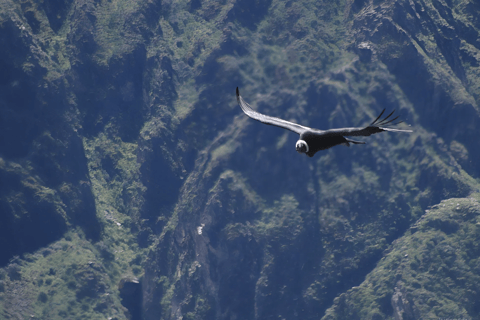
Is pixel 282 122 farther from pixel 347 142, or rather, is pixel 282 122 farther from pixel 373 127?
pixel 373 127

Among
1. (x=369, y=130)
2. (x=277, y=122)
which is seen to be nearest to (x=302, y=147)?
(x=369, y=130)

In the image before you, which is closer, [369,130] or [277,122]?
[369,130]

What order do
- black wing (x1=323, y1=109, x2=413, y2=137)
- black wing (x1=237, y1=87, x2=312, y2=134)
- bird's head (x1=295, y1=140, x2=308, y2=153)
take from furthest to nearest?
black wing (x1=237, y1=87, x2=312, y2=134), bird's head (x1=295, y1=140, x2=308, y2=153), black wing (x1=323, y1=109, x2=413, y2=137)

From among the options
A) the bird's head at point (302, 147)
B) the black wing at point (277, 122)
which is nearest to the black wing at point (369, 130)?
the bird's head at point (302, 147)

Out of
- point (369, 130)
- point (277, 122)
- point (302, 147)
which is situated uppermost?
point (277, 122)

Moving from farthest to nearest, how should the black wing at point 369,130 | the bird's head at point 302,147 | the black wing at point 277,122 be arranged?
the black wing at point 277,122 < the bird's head at point 302,147 < the black wing at point 369,130

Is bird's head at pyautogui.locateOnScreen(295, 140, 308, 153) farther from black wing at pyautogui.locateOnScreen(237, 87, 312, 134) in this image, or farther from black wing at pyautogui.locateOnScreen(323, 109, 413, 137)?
black wing at pyautogui.locateOnScreen(237, 87, 312, 134)

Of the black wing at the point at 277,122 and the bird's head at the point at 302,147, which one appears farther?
the black wing at the point at 277,122

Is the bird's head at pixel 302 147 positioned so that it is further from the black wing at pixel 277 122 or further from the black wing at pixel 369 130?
the black wing at pixel 277 122

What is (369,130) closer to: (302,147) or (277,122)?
(302,147)

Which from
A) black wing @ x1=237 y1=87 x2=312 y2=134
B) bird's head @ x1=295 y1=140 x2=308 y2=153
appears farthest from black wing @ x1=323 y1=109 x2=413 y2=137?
black wing @ x1=237 y1=87 x2=312 y2=134

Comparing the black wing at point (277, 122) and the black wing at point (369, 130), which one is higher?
the black wing at point (277, 122)

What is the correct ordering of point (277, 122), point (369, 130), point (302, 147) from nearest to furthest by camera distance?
point (369, 130) → point (302, 147) → point (277, 122)
